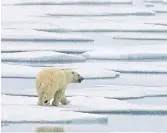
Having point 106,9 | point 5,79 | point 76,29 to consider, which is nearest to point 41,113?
point 5,79

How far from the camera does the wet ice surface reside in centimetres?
452

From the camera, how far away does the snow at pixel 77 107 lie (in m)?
4.41

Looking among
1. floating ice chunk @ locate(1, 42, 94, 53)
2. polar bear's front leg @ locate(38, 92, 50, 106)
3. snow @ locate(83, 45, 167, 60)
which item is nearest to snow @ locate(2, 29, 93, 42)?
floating ice chunk @ locate(1, 42, 94, 53)

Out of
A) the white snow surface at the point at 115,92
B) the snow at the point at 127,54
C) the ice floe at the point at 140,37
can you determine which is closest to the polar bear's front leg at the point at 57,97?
the white snow surface at the point at 115,92

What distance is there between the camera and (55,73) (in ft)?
15.3

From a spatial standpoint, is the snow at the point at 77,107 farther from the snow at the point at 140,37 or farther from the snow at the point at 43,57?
the snow at the point at 140,37

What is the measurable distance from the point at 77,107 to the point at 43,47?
10.8ft

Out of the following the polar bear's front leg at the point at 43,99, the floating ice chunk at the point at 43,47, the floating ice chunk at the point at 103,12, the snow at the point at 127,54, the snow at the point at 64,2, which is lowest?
the snow at the point at 64,2

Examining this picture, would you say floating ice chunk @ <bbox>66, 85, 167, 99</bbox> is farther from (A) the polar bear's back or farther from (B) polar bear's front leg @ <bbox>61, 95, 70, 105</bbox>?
(A) the polar bear's back

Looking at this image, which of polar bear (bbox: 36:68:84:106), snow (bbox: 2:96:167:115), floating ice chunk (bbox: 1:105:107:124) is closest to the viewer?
floating ice chunk (bbox: 1:105:107:124)

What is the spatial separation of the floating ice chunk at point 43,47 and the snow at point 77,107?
2.72m

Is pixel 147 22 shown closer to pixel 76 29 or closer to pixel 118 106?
pixel 76 29

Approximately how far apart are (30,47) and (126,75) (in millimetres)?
1796

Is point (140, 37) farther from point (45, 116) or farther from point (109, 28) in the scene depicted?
point (45, 116)
